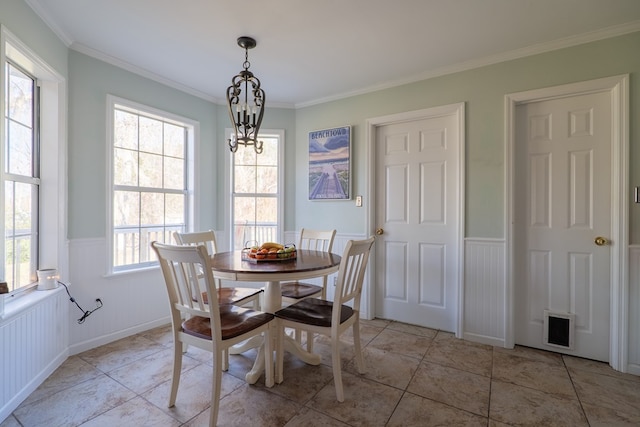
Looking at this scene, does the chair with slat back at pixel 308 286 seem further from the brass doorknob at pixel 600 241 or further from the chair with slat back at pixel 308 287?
the brass doorknob at pixel 600 241

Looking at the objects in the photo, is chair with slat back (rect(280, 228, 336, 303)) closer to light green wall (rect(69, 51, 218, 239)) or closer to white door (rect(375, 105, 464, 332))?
white door (rect(375, 105, 464, 332))

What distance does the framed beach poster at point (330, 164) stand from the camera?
3.39 metres

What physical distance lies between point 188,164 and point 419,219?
8.56 feet

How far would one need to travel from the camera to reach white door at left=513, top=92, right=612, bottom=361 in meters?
2.34

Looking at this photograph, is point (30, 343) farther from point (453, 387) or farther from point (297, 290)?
point (453, 387)

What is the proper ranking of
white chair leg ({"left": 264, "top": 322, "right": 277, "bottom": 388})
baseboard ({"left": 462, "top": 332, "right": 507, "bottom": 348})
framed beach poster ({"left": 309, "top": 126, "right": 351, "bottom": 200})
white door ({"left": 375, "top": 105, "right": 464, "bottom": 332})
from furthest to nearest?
1. framed beach poster ({"left": 309, "top": 126, "right": 351, "bottom": 200})
2. white door ({"left": 375, "top": 105, "right": 464, "bottom": 332})
3. baseboard ({"left": 462, "top": 332, "right": 507, "bottom": 348})
4. white chair leg ({"left": 264, "top": 322, "right": 277, "bottom": 388})

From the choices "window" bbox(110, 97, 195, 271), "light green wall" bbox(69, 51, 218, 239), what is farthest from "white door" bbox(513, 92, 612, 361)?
"light green wall" bbox(69, 51, 218, 239)

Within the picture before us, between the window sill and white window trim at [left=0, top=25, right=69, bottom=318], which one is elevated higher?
white window trim at [left=0, top=25, right=69, bottom=318]

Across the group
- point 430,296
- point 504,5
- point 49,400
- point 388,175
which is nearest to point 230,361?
point 49,400

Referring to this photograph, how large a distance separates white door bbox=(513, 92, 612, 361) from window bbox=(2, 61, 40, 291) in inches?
148

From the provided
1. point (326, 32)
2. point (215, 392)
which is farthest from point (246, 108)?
point (215, 392)

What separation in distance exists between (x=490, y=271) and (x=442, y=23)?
2.04 m

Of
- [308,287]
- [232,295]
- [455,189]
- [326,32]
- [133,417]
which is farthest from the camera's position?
[455,189]

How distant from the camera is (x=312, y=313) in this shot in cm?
200
